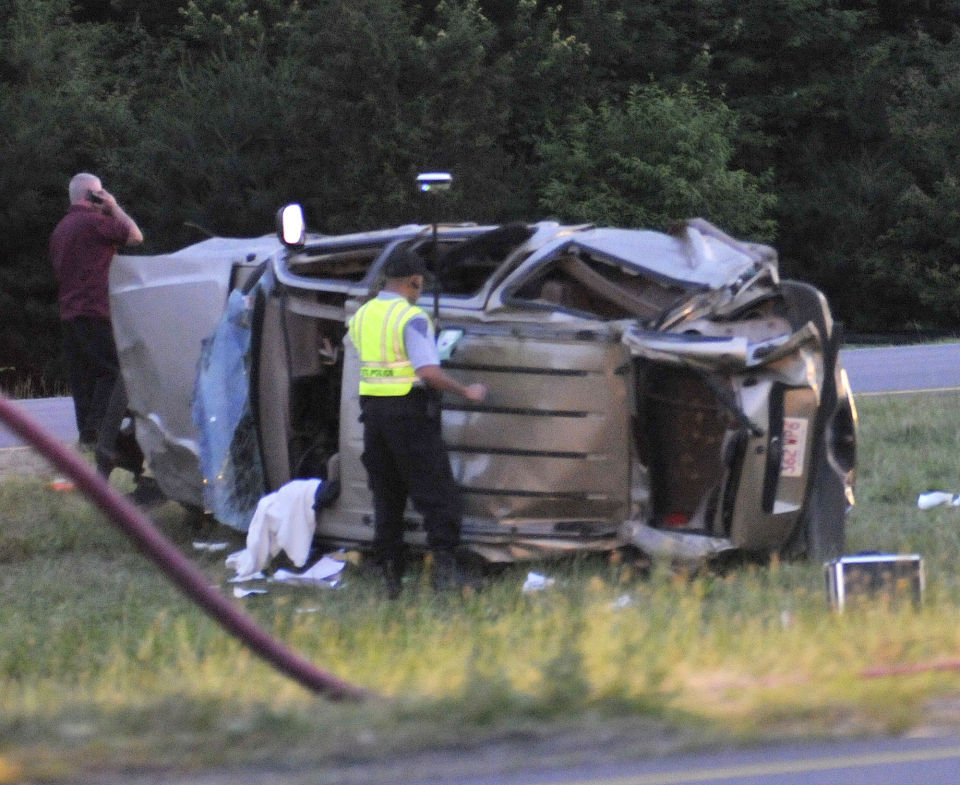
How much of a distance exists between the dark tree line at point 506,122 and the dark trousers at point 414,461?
2369 centimetres

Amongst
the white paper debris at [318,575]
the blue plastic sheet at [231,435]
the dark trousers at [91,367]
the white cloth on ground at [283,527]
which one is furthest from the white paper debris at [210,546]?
the dark trousers at [91,367]

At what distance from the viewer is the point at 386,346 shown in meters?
7.25

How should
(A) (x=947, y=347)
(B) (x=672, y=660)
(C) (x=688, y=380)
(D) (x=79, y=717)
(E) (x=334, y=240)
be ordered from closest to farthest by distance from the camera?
(D) (x=79, y=717), (B) (x=672, y=660), (C) (x=688, y=380), (E) (x=334, y=240), (A) (x=947, y=347)

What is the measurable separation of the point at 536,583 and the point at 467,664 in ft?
7.19

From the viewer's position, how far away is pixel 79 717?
15.5 ft

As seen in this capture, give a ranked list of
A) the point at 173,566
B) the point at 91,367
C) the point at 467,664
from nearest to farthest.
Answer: the point at 173,566 < the point at 467,664 < the point at 91,367

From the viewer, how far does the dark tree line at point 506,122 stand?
3133 centimetres

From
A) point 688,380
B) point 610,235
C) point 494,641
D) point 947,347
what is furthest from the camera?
point 947,347

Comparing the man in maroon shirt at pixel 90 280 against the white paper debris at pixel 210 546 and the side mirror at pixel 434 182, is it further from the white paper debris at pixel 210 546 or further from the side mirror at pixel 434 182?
the side mirror at pixel 434 182

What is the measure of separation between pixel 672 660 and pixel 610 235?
10.4 feet

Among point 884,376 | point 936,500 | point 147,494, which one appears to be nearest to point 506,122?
point 884,376

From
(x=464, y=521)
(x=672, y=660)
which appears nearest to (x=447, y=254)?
(x=464, y=521)

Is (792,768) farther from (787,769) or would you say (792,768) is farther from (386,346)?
(386,346)

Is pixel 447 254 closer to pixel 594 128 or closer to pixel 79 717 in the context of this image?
pixel 79 717
